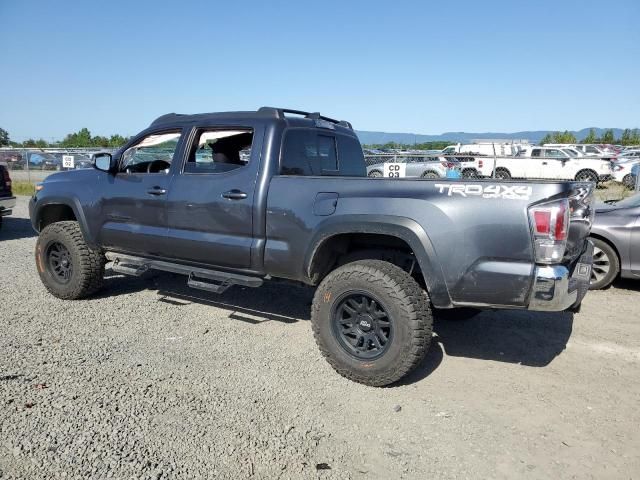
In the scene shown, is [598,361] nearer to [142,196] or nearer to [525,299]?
[525,299]

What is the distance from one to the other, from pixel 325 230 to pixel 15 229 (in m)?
9.57

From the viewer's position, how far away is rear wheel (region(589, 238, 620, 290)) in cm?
599

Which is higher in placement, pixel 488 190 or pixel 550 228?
pixel 488 190

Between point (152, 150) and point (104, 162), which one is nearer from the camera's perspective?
point (104, 162)

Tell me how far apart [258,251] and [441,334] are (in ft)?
6.29

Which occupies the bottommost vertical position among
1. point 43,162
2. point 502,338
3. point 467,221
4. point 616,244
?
point 502,338

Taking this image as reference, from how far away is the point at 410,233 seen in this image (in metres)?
3.37

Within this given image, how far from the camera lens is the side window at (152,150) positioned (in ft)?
16.3

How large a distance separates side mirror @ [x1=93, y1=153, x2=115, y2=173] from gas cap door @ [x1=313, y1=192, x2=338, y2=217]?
2495mm

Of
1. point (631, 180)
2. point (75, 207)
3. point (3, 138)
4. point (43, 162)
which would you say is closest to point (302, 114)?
point (75, 207)

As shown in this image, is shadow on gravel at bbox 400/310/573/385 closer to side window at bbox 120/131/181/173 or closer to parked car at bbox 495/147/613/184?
side window at bbox 120/131/181/173

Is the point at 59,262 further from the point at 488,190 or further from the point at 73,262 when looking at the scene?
the point at 488,190

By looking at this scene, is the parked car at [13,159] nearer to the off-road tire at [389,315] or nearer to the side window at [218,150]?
the side window at [218,150]

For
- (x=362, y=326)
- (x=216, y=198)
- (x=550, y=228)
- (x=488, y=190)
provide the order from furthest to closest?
(x=216, y=198), (x=362, y=326), (x=488, y=190), (x=550, y=228)
